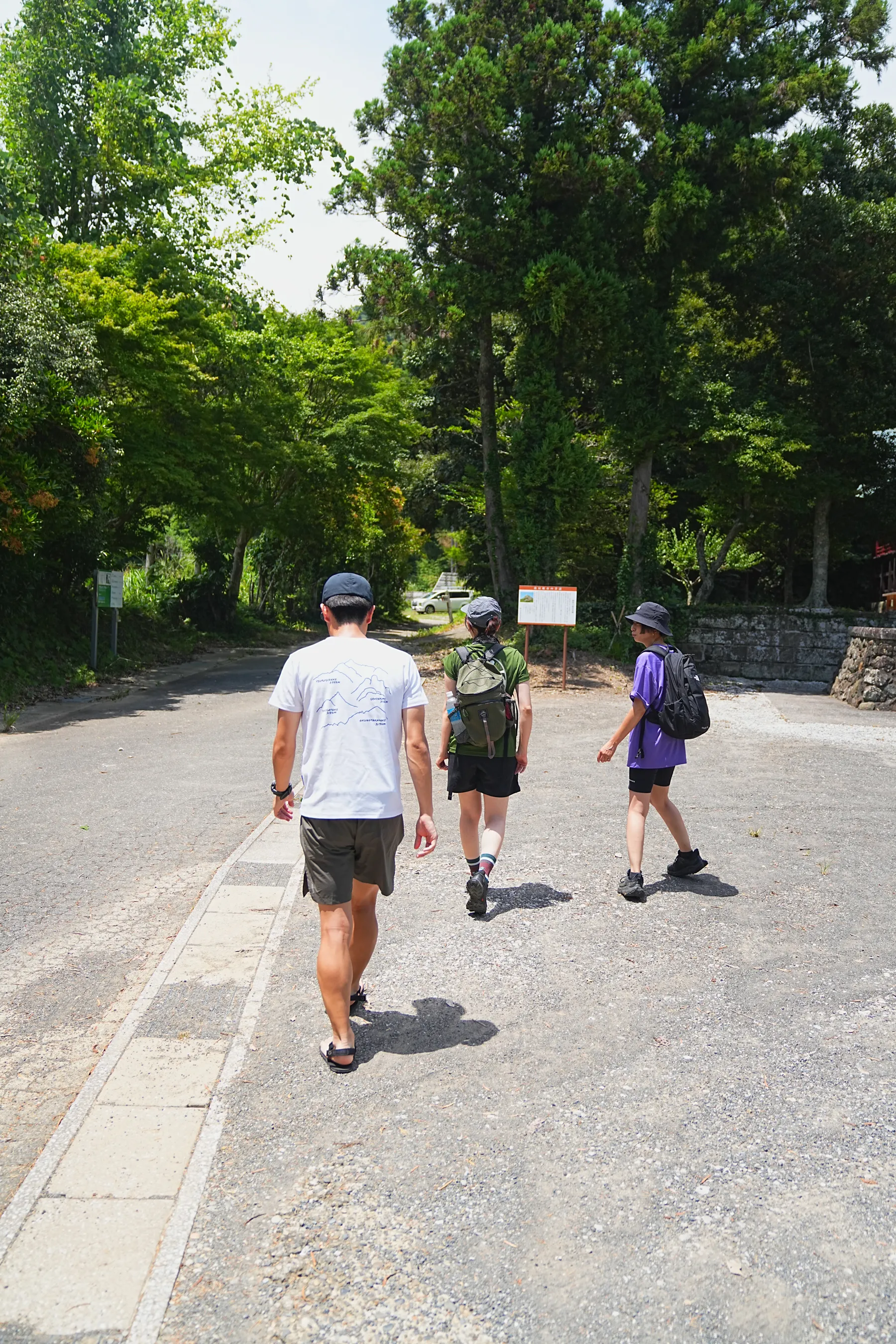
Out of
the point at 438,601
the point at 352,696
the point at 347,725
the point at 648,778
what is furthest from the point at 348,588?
the point at 438,601

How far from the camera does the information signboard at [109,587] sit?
720 inches

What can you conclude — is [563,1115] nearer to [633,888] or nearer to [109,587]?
[633,888]

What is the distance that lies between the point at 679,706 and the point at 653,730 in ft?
0.75

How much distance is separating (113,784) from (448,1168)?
7261mm

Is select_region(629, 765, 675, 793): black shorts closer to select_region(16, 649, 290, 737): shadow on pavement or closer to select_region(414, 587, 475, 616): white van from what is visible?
select_region(16, 649, 290, 737): shadow on pavement

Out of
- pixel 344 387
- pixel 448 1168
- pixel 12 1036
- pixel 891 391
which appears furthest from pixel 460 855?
pixel 344 387

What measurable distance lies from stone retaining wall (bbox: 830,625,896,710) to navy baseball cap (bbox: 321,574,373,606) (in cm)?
1580

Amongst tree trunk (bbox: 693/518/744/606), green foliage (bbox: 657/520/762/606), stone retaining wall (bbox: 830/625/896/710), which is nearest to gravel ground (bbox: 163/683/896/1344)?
stone retaining wall (bbox: 830/625/896/710)

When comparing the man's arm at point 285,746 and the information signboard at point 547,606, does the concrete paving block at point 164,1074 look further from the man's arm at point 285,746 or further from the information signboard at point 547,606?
the information signboard at point 547,606

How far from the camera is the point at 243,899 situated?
607cm

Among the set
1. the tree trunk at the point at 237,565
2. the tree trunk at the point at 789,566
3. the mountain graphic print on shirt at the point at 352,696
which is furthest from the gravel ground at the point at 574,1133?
the tree trunk at the point at 789,566

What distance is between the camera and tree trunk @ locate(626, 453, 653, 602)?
912 inches

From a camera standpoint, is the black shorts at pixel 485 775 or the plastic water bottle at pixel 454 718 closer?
the plastic water bottle at pixel 454 718

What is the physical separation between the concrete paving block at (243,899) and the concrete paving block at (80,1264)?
2793 mm
